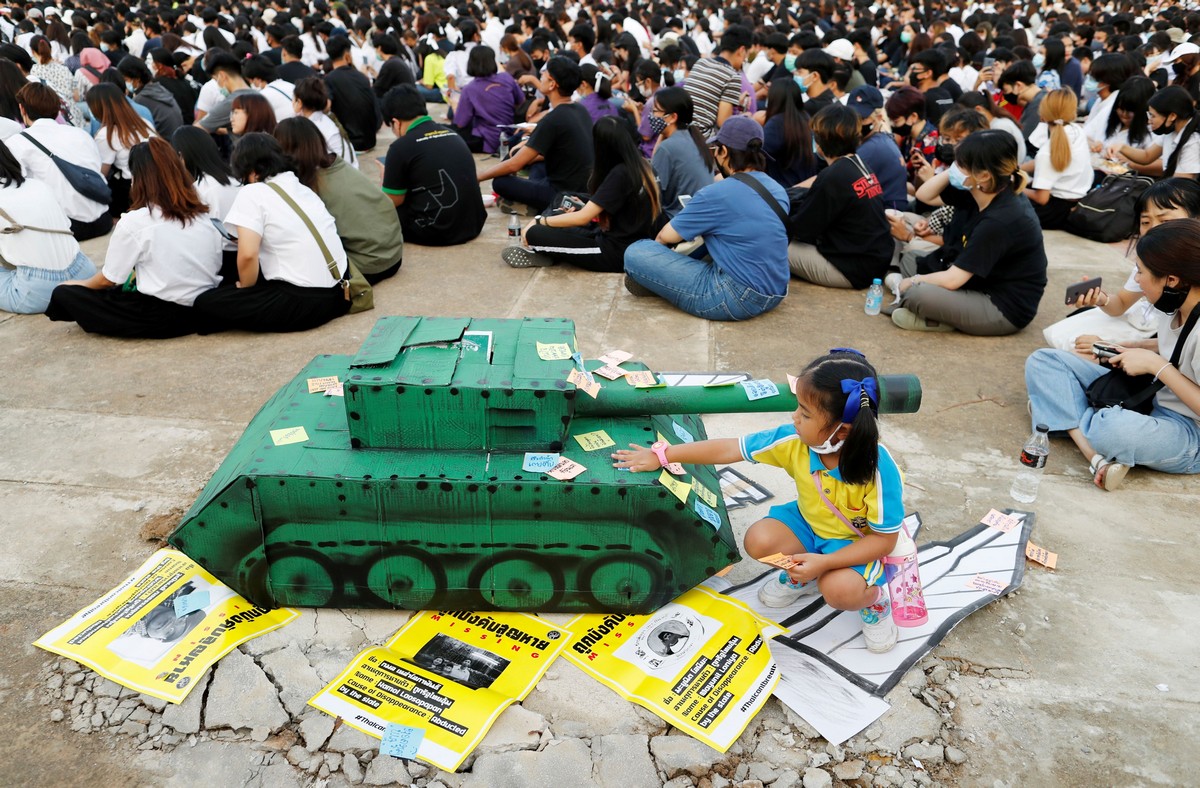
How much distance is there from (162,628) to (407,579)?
86 cm

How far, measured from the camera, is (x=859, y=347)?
5531 mm

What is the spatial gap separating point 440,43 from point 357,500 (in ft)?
38.0

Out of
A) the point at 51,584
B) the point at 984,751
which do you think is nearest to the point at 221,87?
the point at 51,584

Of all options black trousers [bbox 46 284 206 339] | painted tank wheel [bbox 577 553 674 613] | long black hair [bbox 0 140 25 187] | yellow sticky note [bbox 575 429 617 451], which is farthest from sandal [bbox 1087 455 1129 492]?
long black hair [bbox 0 140 25 187]

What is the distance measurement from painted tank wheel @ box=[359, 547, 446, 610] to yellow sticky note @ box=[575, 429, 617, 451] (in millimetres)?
666

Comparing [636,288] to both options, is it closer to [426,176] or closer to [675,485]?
[426,176]

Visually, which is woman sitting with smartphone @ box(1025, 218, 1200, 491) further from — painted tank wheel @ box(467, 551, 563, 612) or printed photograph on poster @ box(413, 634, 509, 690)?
printed photograph on poster @ box(413, 634, 509, 690)

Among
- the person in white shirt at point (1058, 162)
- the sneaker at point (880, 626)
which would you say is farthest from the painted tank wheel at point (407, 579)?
the person in white shirt at point (1058, 162)

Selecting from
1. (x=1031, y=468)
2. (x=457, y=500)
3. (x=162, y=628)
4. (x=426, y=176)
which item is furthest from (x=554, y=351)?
(x=426, y=176)

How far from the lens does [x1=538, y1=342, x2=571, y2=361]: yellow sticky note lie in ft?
10.5

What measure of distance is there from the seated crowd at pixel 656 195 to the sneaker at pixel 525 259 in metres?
0.02

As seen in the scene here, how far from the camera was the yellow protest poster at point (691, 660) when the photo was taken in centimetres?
279

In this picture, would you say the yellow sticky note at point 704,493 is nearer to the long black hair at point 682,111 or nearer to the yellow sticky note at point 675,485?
the yellow sticky note at point 675,485

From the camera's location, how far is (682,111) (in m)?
6.88
